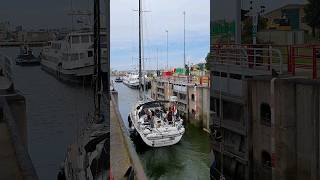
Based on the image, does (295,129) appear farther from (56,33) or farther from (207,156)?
(207,156)

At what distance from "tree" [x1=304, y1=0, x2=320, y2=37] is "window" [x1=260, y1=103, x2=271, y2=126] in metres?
2.63

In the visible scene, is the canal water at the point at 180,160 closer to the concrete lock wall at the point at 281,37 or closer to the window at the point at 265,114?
the concrete lock wall at the point at 281,37

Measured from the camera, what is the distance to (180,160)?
21.1 metres

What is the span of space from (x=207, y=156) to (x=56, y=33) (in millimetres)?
17913

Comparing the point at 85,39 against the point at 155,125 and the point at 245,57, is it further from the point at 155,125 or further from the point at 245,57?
the point at 155,125

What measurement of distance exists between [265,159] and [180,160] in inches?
449

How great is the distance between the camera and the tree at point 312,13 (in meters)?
10.7

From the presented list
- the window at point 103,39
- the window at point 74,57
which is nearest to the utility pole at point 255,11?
the window at point 103,39

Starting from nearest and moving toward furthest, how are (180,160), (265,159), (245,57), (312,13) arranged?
(265,159)
(312,13)
(245,57)
(180,160)

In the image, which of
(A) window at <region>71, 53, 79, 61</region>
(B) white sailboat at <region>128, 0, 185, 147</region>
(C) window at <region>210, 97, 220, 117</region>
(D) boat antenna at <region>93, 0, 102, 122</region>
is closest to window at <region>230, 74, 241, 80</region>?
(C) window at <region>210, 97, 220, 117</region>

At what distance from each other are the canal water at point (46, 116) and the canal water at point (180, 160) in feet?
47.6

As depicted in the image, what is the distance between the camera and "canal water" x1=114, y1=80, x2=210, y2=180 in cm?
1870

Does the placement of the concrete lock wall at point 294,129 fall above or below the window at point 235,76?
below

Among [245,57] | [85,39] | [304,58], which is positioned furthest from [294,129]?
[85,39]
